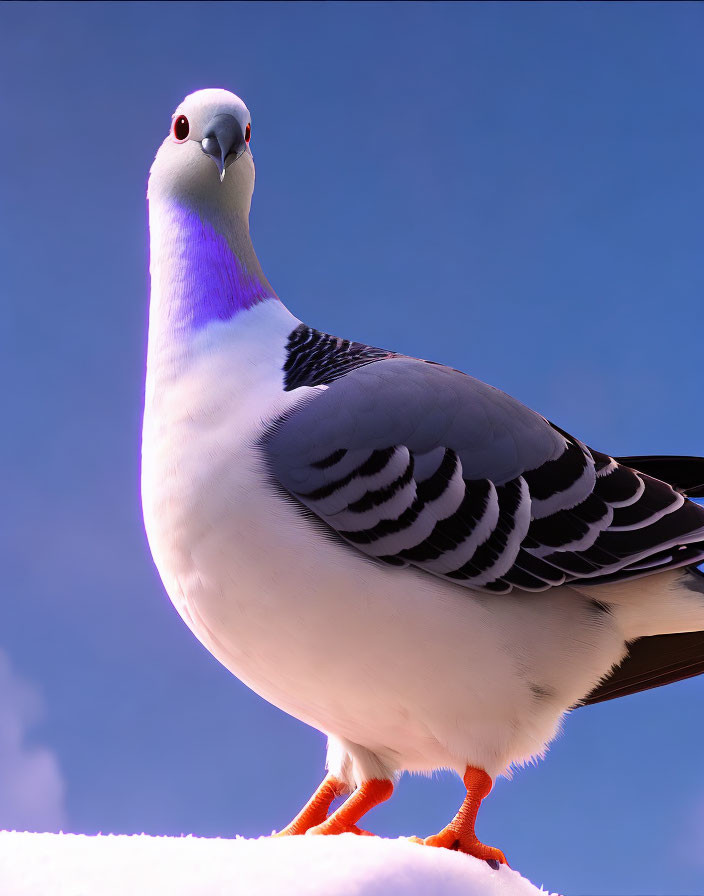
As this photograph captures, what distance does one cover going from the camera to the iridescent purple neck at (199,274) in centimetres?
197

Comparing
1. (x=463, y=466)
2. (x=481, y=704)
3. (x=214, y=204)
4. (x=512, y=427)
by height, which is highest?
(x=214, y=204)

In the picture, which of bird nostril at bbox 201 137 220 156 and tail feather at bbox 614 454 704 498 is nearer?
bird nostril at bbox 201 137 220 156

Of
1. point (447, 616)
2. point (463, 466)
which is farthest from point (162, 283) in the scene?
point (447, 616)

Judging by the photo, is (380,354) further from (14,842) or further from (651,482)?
(14,842)

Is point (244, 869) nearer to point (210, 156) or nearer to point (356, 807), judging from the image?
point (356, 807)

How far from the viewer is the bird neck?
1.97m

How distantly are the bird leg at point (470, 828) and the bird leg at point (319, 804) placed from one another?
1.04 feet

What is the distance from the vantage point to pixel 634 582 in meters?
1.89

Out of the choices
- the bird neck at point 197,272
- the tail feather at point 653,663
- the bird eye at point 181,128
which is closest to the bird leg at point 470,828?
the tail feather at point 653,663

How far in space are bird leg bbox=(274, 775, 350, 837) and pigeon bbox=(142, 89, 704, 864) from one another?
0.10 meters

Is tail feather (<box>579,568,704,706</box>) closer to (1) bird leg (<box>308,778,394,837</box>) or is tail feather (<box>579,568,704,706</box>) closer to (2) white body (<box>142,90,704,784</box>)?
(2) white body (<box>142,90,704,784</box>)

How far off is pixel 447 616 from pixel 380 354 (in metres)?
0.60

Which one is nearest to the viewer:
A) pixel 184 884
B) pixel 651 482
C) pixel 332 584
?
pixel 184 884

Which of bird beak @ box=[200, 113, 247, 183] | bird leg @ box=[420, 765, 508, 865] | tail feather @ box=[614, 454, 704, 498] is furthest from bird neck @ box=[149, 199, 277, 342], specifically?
bird leg @ box=[420, 765, 508, 865]
